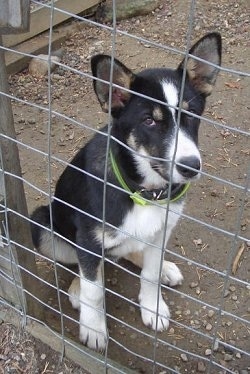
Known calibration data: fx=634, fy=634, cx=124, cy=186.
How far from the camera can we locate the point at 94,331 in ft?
9.55

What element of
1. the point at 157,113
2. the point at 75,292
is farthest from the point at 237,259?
the point at 157,113

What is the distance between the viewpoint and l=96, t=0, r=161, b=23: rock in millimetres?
5492

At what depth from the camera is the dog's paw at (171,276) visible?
3.25 metres

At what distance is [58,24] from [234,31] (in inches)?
58.1

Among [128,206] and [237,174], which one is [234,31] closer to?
[237,174]

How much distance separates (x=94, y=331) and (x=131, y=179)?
0.79m

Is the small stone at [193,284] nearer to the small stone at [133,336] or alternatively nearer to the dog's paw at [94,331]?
the small stone at [133,336]

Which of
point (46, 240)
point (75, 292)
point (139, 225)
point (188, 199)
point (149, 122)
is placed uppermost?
point (149, 122)

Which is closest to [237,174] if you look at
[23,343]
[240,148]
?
[240,148]

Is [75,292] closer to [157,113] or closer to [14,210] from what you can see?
[14,210]

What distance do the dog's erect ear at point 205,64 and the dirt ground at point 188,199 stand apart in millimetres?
370

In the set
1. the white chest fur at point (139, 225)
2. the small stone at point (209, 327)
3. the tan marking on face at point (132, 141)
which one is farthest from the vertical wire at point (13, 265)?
the small stone at point (209, 327)

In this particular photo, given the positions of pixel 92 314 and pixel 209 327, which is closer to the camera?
pixel 92 314

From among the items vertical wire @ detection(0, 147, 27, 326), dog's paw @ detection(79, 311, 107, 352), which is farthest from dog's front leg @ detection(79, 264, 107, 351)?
vertical wire @ detection(0, 147, 27, 326)
